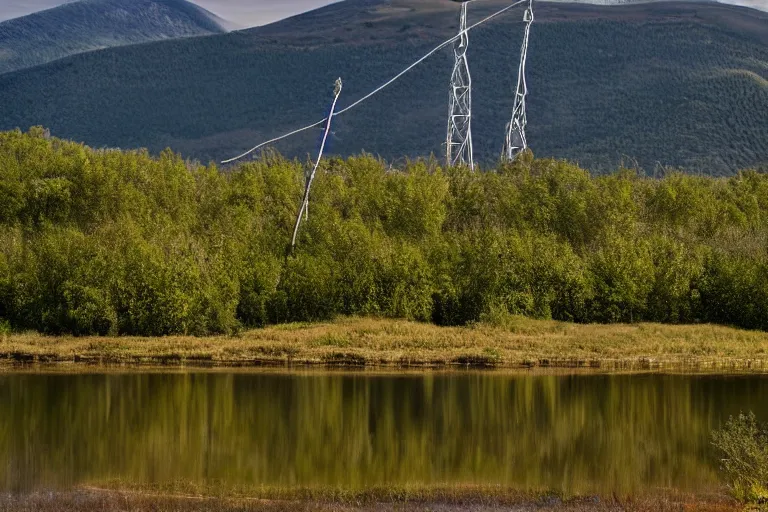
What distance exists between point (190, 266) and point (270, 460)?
25426 millimetres

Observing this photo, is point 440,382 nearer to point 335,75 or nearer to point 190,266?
point 190,266

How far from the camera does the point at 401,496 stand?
21.4 m

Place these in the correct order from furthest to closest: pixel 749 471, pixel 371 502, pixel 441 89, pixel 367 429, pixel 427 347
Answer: pixel 441 89
pixel 427 347
pixel 367 429
pixel 749 471
pixel 371 502

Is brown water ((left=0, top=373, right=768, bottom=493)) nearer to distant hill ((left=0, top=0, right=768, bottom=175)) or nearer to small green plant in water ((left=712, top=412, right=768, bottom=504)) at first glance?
small green plant in water ((left=712, top=412, right=768, bottom=504))

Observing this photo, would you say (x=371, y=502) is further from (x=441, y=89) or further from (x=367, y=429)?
(x=441, y=89)

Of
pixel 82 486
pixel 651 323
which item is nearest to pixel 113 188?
pixel 651 323

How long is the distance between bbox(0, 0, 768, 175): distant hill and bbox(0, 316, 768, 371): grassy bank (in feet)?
258

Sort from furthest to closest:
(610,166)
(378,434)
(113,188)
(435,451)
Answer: (610,166) → (113,188) → (378,434) → (435,451)

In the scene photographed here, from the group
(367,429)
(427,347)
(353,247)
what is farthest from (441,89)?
(367,429)

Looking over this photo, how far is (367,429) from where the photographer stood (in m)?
28.0

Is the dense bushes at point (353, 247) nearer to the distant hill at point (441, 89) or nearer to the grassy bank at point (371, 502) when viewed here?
the grassy bank at point (371, 502)

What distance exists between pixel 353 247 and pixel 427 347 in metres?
10.4

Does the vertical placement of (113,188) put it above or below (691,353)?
above

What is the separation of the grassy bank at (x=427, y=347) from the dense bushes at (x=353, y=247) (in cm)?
233
